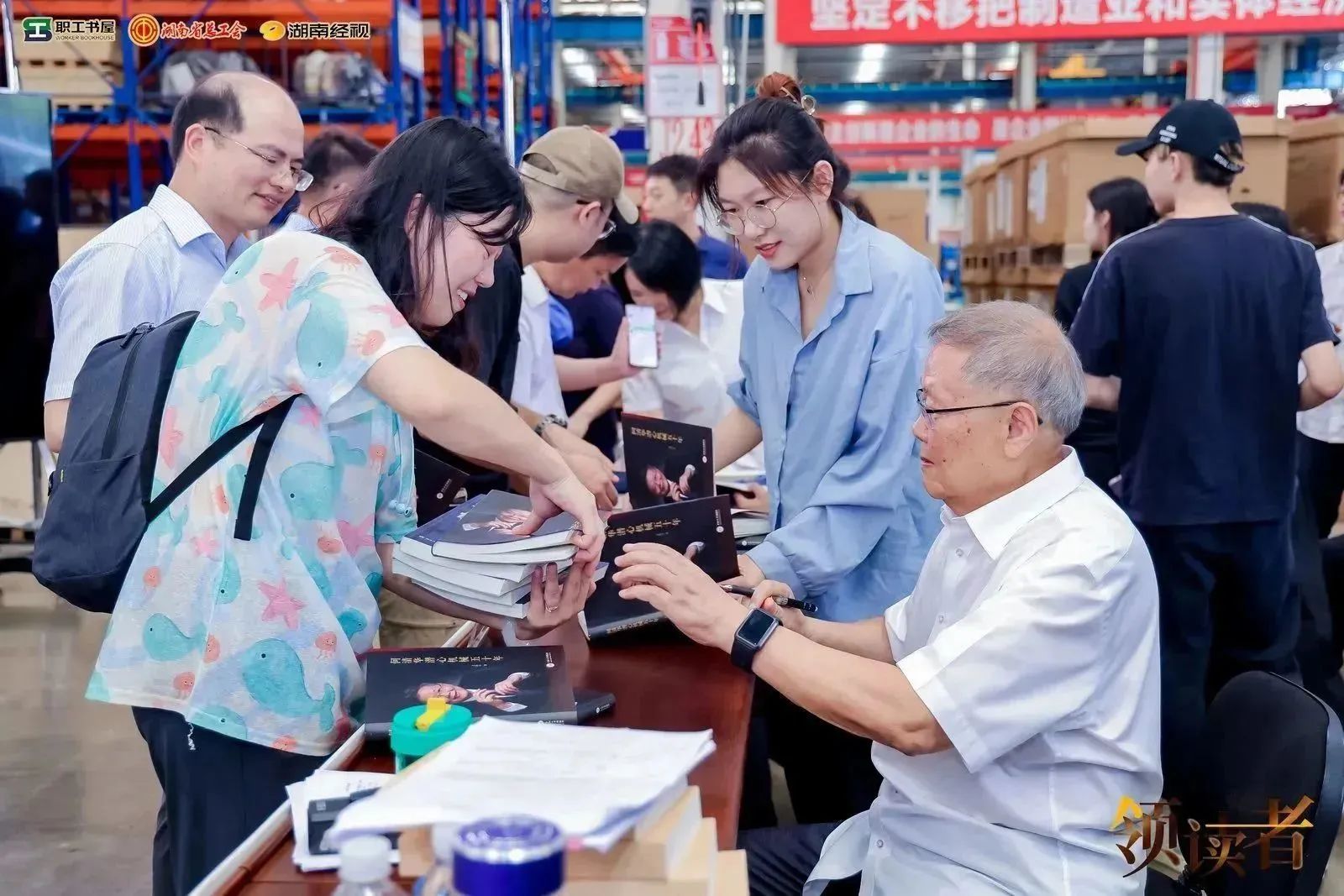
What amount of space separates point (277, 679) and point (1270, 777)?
1.18 meters

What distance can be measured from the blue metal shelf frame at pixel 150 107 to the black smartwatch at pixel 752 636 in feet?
15.9

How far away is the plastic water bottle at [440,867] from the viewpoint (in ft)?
2.93

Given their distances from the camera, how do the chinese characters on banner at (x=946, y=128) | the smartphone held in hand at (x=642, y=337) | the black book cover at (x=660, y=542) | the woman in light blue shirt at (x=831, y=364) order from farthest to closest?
the chinese characters on banner at (x=946, y=128), the smartphone held in hand at (x=642, y=337), the woman in light blue shirt at (x=831, y=364), the black book cover at (x=660, y=542)

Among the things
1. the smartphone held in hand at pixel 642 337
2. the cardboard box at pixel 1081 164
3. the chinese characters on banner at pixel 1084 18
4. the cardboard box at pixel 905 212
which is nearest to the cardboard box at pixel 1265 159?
the cardboard box at pixel 1081 164

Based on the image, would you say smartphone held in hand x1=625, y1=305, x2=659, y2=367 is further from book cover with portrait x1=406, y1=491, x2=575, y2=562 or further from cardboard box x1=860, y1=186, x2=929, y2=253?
cardboard box x1=860, y1=186, x2=929, y2=253

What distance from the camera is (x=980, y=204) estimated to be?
746 centimetres

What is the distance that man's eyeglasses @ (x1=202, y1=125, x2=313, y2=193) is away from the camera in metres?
2.49

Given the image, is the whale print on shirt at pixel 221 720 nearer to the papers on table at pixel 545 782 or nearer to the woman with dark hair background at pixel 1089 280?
the papers on table at pixel 545 782

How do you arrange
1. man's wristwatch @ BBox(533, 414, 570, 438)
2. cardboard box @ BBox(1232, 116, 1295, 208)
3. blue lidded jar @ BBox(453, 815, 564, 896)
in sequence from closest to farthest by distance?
1. blue lidded jar @ BBox(453, 815, 564, 896)
2. man's wristwatch @ BBox(533, 414, 570, 438)
3. cardboard box @ BBox(1232, 116, 1295, 208)

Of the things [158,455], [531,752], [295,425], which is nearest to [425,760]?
[531,752]

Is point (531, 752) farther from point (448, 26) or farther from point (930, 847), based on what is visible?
point (448, 26)

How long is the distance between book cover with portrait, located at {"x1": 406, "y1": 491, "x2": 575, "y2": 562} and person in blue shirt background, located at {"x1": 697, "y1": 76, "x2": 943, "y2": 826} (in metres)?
0.39

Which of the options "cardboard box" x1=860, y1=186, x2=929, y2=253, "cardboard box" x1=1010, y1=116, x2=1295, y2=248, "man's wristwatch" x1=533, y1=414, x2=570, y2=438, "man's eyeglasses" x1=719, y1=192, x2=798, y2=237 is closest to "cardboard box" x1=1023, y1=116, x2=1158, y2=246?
"cardboard box" x1=1010, y1=116, x2=1295, y2=248

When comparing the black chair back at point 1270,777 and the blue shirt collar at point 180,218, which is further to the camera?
the blue shirt collar at point 180,218
